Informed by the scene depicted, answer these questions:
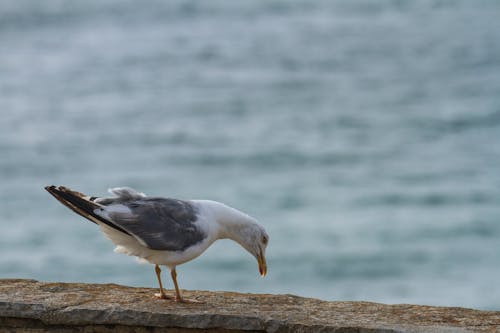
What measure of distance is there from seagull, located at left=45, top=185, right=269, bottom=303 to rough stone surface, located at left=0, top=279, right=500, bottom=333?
229 millimetres

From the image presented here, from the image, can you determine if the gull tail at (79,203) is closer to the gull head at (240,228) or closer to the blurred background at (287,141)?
the gull head at (240,228)

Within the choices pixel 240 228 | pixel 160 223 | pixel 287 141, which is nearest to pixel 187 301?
pixel 160 223

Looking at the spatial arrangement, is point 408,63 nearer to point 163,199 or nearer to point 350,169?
point 350,169

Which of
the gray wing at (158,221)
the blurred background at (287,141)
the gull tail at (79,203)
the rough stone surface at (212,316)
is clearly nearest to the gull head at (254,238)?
the gray wing at (158,221)

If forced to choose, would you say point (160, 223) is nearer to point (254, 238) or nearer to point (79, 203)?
point (79, 203)

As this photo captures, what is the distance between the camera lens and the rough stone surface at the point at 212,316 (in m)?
4.22

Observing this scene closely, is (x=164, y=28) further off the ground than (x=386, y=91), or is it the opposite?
(x=164, y=28)

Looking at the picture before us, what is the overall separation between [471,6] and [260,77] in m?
9.15

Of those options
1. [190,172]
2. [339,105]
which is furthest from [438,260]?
[339,105]

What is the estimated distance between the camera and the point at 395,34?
2988cm

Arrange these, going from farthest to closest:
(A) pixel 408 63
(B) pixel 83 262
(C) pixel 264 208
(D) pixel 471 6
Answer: (D) pixel 471 6 < (A) pixel 408 63 < (C) pixel 264 208 < (B) pixel 83 262

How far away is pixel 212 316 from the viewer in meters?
4.24

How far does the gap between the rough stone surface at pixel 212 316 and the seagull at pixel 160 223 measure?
9.0 inches

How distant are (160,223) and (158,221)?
0.04 feet
